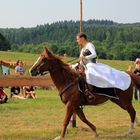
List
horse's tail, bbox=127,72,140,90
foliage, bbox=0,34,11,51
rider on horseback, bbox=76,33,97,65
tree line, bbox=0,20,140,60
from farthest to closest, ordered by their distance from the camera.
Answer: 1. tree line, bbox=0,20,140,60
2. foliage, bbox=0,34,11,51
3. horse's tail, bbox=127,72,140,90
4. rider on horseback, bbox=76,33,97,65

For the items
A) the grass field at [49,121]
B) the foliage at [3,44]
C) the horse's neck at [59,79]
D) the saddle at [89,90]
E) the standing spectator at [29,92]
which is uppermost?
the horse's neck at [59,79]

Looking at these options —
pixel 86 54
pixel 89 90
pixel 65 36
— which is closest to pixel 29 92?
pixel 86 54

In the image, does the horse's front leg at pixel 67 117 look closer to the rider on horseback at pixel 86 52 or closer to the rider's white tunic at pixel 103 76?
the rider's white tunic at pixel 103 76

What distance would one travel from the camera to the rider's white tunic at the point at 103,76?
1017 centimetres

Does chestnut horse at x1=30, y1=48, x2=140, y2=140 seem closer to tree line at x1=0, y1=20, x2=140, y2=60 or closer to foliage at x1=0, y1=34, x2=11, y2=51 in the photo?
tree line at x1=0, y1=20, x2=140, y2=60

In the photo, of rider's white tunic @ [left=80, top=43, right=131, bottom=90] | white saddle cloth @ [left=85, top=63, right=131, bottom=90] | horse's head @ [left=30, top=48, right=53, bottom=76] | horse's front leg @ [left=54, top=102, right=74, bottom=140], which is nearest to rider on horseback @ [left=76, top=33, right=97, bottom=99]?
rider's white tunic @ [left=80, top=43, right=131, bottom=90]

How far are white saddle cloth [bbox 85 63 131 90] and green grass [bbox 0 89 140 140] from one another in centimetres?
114

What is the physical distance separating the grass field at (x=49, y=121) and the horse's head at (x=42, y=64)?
1.48 m

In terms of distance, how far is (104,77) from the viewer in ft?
33.5

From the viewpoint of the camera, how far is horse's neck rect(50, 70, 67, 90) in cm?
1001

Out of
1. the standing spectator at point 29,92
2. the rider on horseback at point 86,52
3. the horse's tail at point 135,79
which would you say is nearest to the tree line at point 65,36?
the standing spectator at point 29,92

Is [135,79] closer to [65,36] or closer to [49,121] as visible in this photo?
[49,121]

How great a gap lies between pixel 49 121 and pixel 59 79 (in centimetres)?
359

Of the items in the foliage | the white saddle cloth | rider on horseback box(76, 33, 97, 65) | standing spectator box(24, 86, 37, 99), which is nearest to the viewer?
the white saddle cloth
